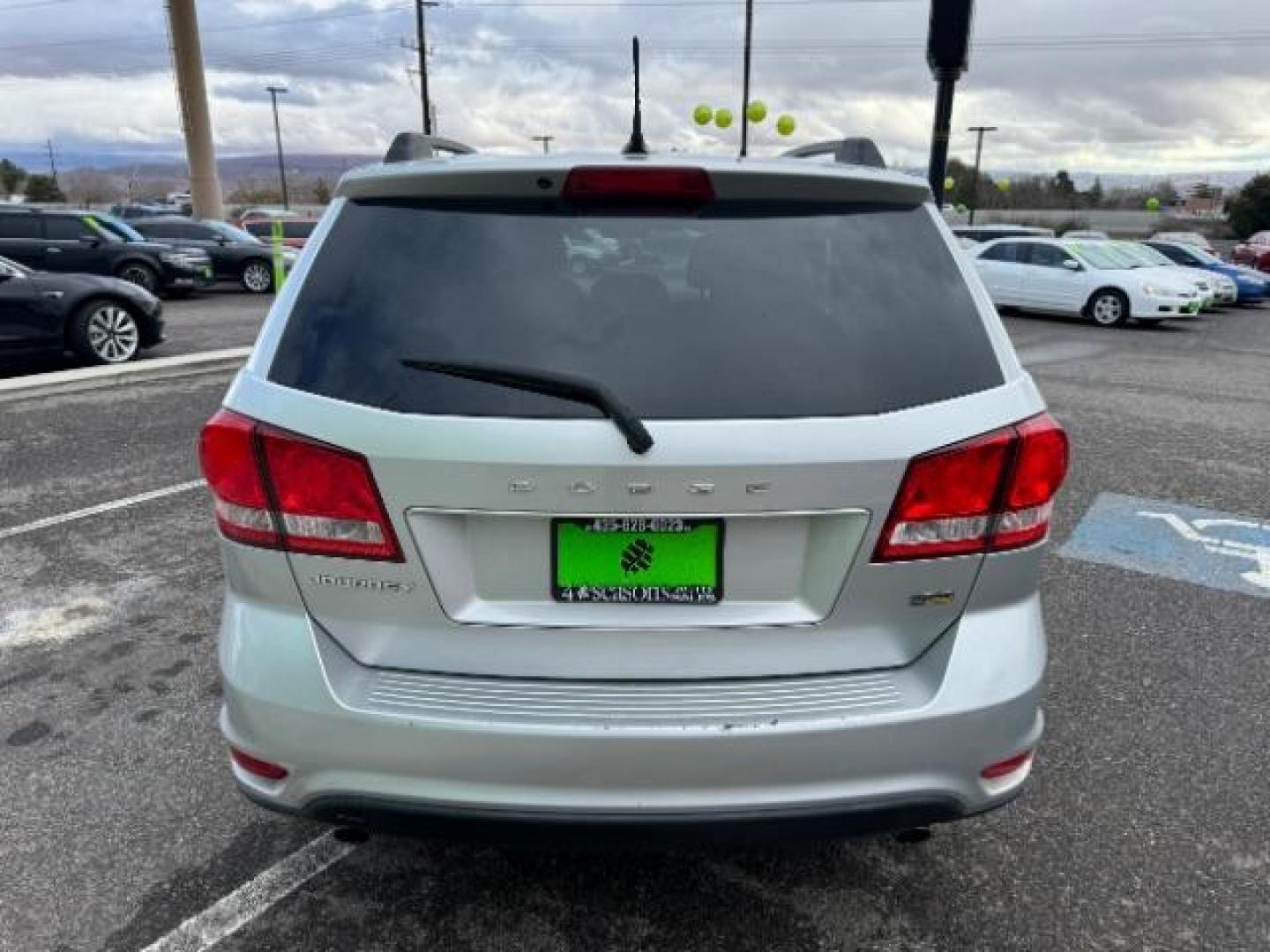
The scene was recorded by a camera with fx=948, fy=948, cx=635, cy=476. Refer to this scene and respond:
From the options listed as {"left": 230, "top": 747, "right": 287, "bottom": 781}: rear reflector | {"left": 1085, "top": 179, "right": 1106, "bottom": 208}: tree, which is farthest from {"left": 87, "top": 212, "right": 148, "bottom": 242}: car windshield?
{"left": 1085, "top": 179, "right": 1106, "bottom": 208}: tree

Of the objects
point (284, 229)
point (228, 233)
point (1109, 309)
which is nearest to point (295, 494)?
point (1109, 309)

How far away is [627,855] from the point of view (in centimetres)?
254

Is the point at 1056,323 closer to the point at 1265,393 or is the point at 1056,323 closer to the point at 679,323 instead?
the point at 1265,393

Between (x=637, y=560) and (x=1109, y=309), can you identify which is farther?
(x=1109, y=309)

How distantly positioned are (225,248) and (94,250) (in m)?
3.40

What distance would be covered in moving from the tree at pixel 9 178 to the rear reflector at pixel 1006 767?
12555 centimetres

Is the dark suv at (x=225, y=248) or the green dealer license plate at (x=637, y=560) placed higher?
the green dealer license plate at (x=637, y=560)

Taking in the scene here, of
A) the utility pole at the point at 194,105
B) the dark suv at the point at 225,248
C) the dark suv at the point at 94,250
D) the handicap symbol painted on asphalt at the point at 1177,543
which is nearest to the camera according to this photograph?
the handicap symbol painted on asphalt at the point at 1177,543

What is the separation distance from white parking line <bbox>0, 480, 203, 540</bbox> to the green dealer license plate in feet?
14.6

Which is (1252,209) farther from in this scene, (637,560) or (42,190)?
(42,190)

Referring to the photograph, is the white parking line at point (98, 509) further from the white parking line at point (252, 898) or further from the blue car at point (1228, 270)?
the blue car at point (1228, 270)

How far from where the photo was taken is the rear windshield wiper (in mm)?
1780

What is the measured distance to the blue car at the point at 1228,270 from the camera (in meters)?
23.7

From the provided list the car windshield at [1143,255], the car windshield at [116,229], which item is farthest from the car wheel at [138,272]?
the car windshield at [1143,255]
